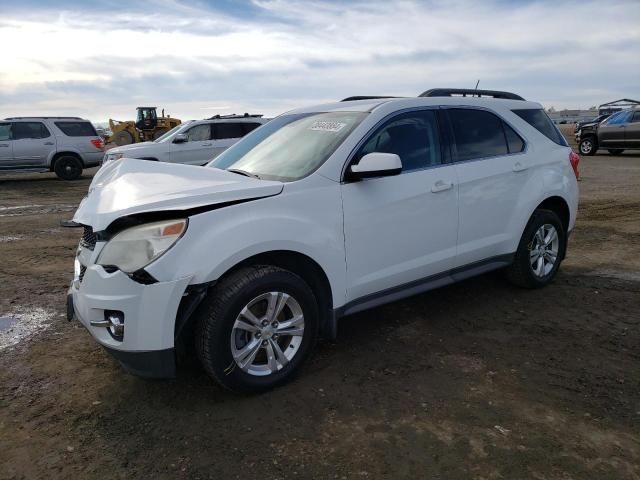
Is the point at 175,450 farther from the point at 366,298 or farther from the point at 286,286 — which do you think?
the point at 366,298

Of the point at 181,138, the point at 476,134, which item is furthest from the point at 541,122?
the point at 181,138

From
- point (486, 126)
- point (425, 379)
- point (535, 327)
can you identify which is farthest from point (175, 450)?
point (486, 126)

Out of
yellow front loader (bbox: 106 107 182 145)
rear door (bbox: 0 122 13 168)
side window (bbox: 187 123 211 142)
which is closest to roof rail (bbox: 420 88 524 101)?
side window (bbox: 187 123 211 142)

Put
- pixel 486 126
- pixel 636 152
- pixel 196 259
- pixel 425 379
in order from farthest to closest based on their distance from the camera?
pixel 636 152
pixel 486 126
pixel 425 379
pixel 196 259

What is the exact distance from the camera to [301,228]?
3.14 metres

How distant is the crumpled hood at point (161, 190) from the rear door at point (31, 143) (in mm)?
13821

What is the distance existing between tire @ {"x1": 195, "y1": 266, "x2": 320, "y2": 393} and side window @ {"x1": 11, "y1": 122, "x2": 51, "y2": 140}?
15.2 m

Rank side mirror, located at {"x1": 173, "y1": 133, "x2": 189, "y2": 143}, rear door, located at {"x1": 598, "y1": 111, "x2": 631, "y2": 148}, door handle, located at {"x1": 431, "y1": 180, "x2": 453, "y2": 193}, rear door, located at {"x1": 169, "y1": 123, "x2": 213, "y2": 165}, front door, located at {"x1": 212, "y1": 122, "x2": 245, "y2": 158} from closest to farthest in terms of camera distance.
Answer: door handle, located at {"x1": 431, "y1": 180, "x2": 453, "y2": 193} → side mirror, located at {"x1": 173, "y1": 133, "x2": 189, "y2": 143} → rear door, located at {"x1": 169, "y1": 123, "x2": 213, "y2": 165} → front door, located at {"x1": 212, "y1": 122, "x2": 245, "y2": 158} → rear door, located at {"x1": 598, "y1": 111, "x2": 631, "y2": 148}

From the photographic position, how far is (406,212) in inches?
143

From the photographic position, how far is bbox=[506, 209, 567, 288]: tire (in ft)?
15.2

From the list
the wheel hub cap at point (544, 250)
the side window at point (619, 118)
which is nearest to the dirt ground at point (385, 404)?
the wheel hub cap at point (544, 250)

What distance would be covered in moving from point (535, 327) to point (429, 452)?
1.89 meters

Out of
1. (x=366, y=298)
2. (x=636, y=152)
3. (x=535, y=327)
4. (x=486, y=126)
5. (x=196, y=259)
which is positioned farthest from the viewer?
(x=636, y=152)

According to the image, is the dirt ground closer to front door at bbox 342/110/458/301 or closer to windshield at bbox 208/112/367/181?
front door at bbox 342/110/458/301
